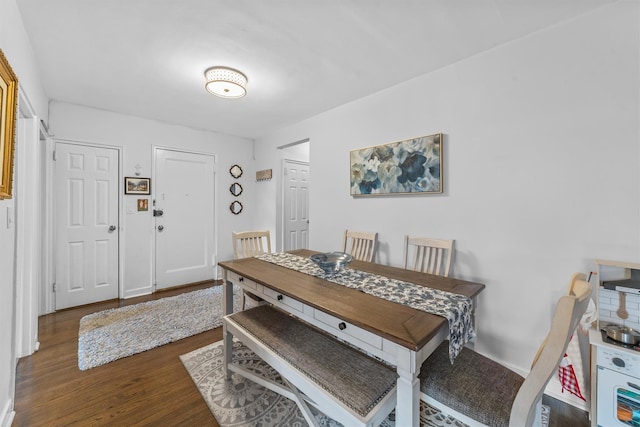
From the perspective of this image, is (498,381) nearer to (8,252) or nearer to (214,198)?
(8,252)

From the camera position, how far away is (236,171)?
4430 millimetres

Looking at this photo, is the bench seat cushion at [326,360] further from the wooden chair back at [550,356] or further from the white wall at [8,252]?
the white wall at [8,252]

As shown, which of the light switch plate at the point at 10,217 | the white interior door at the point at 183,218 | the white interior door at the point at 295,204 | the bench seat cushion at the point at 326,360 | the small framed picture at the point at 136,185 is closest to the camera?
the bench seat cushion at the point at 326,360

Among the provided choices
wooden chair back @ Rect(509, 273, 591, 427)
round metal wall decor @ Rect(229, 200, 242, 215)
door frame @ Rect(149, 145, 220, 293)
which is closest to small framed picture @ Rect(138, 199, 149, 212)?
door frame @ Rect(149, 145, 220, 293)

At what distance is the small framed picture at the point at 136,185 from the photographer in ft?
11.3

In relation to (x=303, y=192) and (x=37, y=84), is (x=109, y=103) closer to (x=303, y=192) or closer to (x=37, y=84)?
(x=37, y=84)

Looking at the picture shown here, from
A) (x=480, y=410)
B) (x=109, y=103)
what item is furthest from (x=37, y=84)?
(x=480, y=410)

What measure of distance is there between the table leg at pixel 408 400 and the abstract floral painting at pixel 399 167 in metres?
1.64

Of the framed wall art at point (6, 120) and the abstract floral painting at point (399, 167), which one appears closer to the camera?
the framed wall art at point (6, 120)

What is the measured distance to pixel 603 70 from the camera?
1572 millimetres

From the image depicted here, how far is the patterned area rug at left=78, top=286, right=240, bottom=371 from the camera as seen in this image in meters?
2.20

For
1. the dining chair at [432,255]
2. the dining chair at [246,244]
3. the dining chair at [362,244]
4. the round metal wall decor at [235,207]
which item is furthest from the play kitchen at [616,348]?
the round metal wall decor at [235,207]

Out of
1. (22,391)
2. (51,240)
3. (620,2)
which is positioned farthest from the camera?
(51,240)

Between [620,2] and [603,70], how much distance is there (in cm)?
38
